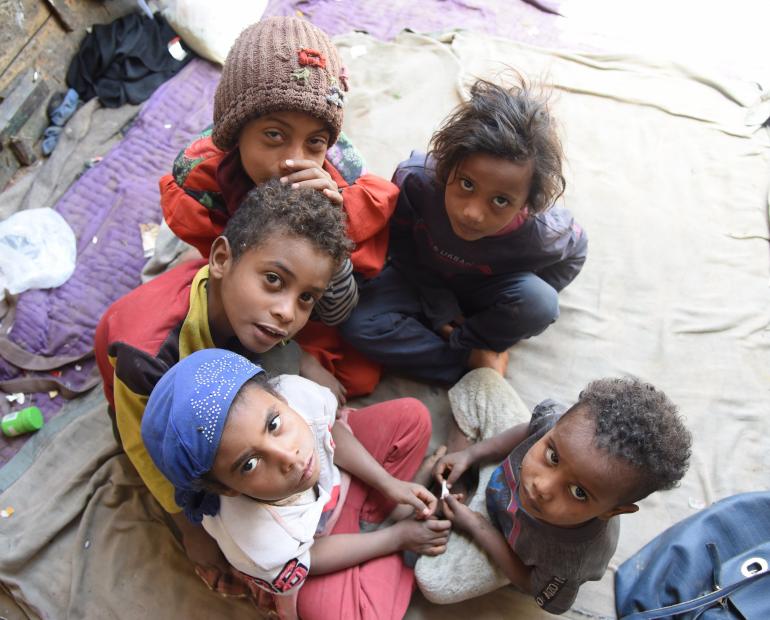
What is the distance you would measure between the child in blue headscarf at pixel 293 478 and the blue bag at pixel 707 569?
0.51m

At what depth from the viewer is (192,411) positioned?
96 centimetres

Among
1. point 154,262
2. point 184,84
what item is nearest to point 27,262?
point 154,262

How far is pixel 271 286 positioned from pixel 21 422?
1.00 meters

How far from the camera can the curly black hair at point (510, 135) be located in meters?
1.28

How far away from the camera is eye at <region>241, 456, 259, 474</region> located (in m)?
1.02

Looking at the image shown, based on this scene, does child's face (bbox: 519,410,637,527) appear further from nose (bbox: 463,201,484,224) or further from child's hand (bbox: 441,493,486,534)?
nose (bbox: 463,201,484,224)

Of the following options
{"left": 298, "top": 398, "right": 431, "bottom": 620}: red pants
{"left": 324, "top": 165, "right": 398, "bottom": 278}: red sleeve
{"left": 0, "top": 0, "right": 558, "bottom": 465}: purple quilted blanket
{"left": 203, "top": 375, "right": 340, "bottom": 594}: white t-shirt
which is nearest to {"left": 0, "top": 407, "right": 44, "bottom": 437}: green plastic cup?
{"left": 0, "top": 0, "right": 558, "bottom": 465}: purple quilted blanket

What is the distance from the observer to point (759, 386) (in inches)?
71.2

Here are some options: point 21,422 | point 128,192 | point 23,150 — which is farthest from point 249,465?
point 23,150

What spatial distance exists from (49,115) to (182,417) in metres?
1.94

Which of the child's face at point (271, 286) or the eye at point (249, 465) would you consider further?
the child's face at point (271, 286)

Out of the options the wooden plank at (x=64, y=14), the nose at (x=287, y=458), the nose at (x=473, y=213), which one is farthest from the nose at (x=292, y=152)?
the wooden plank at (x=64, y=14)

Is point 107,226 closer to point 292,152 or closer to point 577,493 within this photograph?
point 292,152

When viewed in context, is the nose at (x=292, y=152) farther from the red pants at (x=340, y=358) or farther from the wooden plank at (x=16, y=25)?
the wooden plank at (x=16, y=25)
